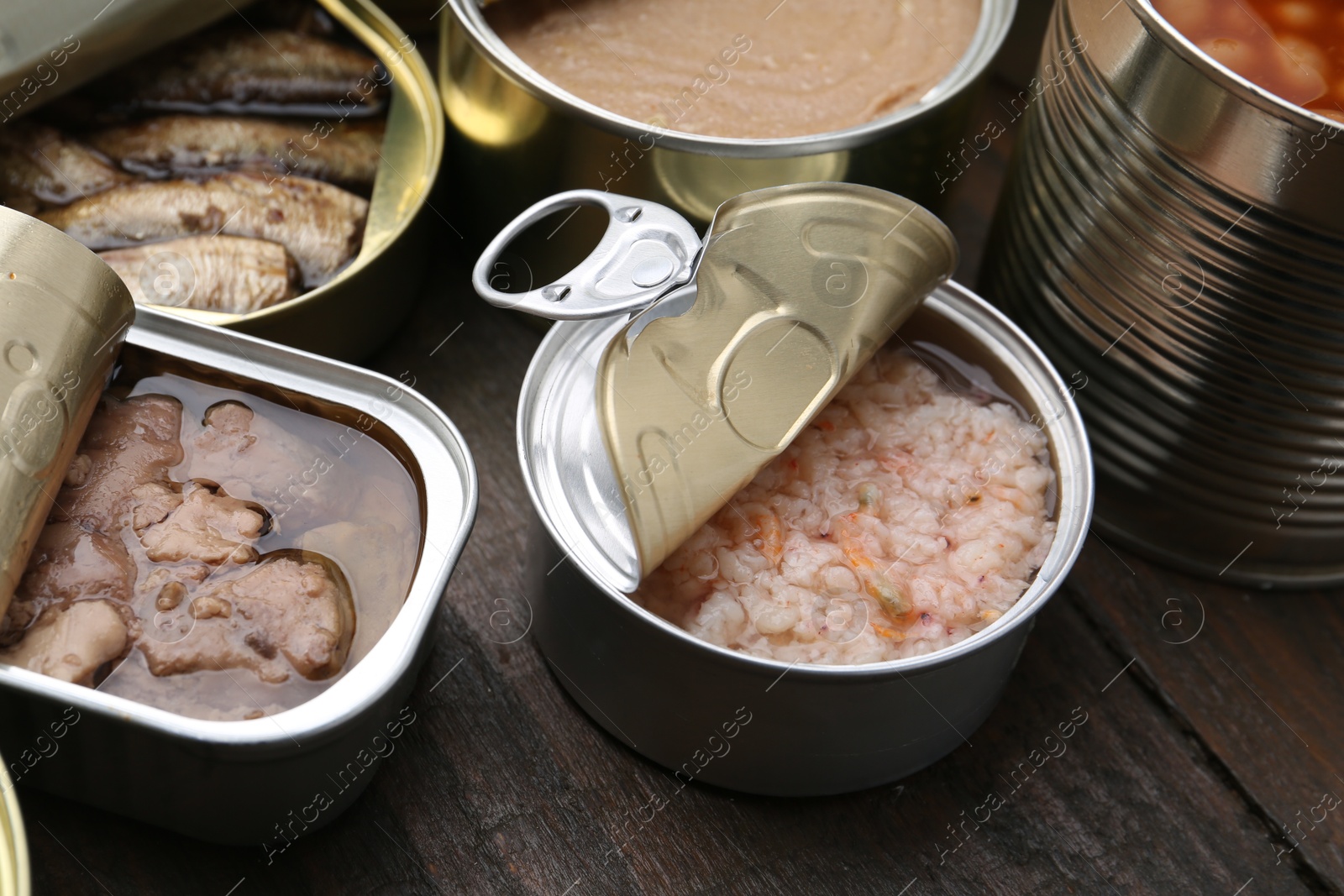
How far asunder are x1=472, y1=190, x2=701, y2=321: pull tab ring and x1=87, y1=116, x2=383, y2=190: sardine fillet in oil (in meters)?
0.58

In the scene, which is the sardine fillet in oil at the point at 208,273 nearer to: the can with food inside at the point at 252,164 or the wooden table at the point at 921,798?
the can with food inside at the point at 252,164

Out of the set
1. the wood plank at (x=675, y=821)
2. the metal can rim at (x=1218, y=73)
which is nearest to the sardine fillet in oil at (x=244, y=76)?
the wood plank at (x=675, y=821)

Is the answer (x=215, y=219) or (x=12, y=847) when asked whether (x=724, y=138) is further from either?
(x=12, y=847)

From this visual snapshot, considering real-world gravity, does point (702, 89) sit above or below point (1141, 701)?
above

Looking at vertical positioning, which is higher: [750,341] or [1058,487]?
[750,341]

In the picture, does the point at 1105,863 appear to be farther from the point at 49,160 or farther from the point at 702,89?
the point at 49,160

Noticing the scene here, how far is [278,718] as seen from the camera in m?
1.04

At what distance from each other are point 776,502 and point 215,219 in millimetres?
907

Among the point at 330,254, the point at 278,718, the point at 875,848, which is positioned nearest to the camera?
the point at 278,718

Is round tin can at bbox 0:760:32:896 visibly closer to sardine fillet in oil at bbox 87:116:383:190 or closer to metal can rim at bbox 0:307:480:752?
metal can rim at bbox 0:307:480:752

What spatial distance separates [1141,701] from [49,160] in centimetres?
171

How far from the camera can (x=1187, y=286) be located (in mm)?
1338

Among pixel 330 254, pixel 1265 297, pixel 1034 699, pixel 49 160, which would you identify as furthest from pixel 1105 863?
pixel 49 160

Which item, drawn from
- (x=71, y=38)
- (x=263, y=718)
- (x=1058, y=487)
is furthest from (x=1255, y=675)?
(x=71, y=38)
